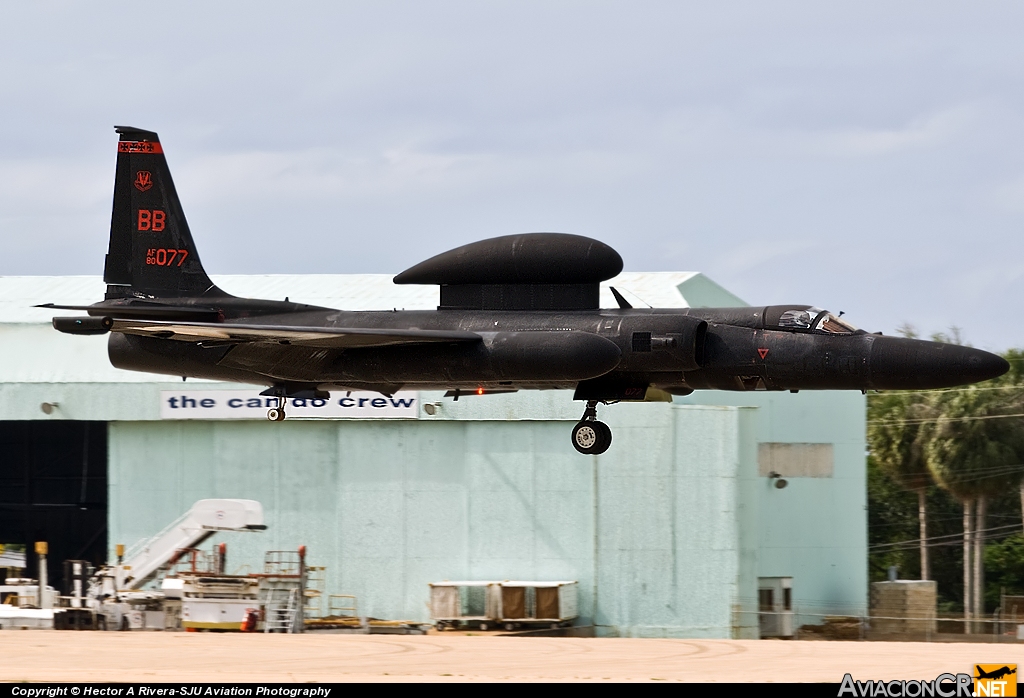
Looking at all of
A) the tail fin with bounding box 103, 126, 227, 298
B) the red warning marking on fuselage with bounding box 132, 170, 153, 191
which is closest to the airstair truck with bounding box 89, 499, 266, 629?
the tail fin with bounding box 103, 126, 227, 298

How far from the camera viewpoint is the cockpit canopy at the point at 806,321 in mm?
23016

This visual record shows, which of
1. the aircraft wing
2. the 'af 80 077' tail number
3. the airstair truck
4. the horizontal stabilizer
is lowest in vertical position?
the airstair truck

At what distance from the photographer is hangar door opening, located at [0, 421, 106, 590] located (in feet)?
144

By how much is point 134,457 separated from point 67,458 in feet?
16.8

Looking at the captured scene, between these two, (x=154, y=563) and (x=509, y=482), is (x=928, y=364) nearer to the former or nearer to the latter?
(x=509, y=482)

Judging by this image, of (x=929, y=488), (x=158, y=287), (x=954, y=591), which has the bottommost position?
(x=954, y=591)

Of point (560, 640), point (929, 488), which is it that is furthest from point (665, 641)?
point (929, 488)

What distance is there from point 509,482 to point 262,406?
722 cm

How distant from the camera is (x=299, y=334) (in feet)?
77.5

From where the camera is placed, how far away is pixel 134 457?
1599 inches

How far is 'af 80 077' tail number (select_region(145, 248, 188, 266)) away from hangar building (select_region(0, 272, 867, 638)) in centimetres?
1197

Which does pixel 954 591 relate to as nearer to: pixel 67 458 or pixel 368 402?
pixel 368 402

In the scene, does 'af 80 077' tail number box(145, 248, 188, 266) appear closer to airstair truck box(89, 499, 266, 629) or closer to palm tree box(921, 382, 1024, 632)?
airstair truck box(89, 499, 266, 629)

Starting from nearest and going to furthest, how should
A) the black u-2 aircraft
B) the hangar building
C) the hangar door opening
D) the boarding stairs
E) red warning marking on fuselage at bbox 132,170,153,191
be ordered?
1. the black u-2 aircraft
2. red warning marking on fuselage at bbox 132,170,153,191
3. the hangar building
4. the boarding stairs
5. the hangar door opening
